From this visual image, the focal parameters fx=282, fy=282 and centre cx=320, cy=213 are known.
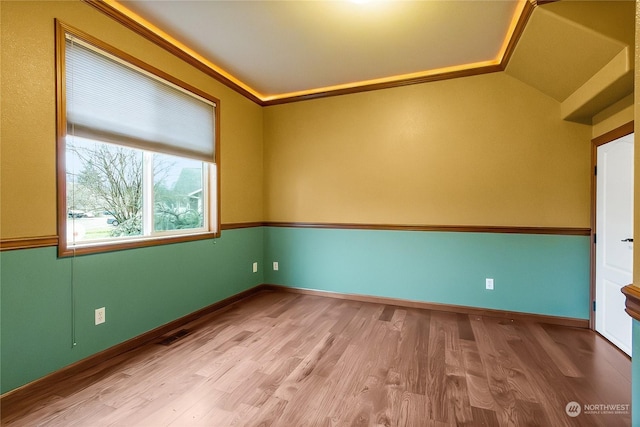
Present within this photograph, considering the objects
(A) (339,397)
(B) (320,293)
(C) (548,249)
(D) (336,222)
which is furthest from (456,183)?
(A) (339,397)

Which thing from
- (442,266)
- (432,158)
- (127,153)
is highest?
(432,158)

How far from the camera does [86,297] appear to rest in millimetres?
2020

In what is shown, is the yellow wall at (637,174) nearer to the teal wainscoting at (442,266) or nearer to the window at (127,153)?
the teal wainscoting at (442,266)

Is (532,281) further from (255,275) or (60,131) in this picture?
(60,131)

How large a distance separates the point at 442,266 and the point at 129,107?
11.2ft

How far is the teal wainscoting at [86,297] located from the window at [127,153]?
138 mm

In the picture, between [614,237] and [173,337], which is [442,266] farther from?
[173,337]

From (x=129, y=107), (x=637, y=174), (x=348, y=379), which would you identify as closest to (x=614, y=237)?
(x=637, y=174)

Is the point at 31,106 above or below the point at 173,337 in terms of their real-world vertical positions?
above

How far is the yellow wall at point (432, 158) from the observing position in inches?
→ 113

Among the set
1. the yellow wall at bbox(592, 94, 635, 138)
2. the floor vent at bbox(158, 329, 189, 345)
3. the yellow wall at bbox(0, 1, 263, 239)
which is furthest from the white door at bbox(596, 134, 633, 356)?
the yellow wall at bbox(0, 1, 263, 239)

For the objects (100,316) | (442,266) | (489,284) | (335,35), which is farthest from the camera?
(442,266)

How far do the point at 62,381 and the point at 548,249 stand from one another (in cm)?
424

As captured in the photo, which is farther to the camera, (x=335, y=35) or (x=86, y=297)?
(x=335, y=35)
